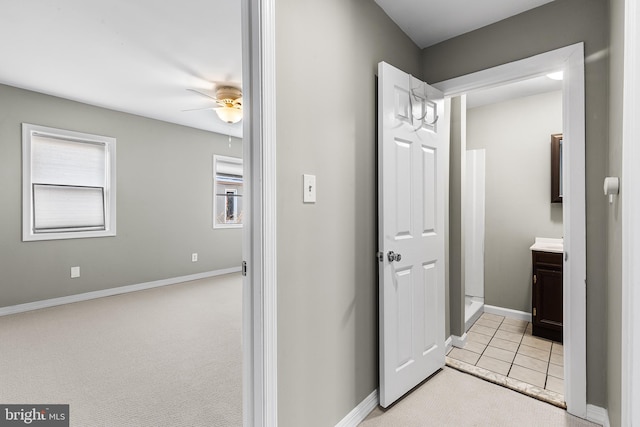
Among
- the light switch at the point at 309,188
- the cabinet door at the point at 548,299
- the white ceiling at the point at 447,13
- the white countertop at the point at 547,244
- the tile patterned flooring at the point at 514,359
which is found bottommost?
the tile patterned flooring at the point at 514,359

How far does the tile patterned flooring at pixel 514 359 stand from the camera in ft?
6.86

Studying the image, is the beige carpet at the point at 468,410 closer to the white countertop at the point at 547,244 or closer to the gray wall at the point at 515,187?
the white countertop at the point at 547,244

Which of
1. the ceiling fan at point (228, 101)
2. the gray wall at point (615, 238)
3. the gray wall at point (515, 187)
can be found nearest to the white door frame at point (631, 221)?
the gray wall at point (615, 238)

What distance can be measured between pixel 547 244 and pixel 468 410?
7.17 ft

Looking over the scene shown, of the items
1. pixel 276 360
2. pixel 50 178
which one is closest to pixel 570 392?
pixel 276 360

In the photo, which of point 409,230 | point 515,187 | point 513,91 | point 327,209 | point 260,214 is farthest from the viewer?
point 515,187

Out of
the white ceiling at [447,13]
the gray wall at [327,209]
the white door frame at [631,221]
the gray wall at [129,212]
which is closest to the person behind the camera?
the white door frame at [631,221]

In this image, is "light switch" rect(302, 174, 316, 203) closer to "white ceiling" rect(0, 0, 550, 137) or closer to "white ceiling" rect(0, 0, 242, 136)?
"white ceiling" rect(0, 0, 550, 137)

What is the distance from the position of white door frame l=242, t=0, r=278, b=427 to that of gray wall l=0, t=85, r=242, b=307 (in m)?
3.96

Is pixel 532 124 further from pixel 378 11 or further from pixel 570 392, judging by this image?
pixel 570 392

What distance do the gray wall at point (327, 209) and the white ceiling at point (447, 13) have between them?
7.1 inches

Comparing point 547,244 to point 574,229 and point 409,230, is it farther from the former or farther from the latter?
point 409,230

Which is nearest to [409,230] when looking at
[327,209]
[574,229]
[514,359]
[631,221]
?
[327,209]

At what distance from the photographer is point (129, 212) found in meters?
4.54
